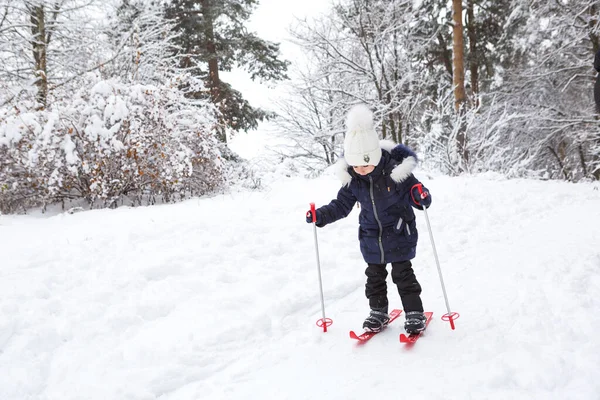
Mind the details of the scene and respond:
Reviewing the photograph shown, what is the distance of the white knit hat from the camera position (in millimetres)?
3029

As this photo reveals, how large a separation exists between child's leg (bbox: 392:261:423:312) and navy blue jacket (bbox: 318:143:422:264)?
8 cm

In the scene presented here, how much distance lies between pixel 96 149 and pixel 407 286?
525cm

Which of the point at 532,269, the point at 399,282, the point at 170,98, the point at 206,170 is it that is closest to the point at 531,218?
the point at 532,269

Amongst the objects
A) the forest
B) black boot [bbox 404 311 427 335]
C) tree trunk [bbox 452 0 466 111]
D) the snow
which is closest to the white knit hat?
black boot [bbox 404 311 427 335]

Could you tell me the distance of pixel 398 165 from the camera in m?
3.08

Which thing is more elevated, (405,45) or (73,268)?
(405,45)

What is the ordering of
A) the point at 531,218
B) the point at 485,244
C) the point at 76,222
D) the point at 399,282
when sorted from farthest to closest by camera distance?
the point at 531,218, the point at 76,222, the point at 485,244, the point at 399,282

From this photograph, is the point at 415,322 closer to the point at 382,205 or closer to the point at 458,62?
the point at 382,205

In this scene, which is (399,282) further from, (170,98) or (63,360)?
(170,98)

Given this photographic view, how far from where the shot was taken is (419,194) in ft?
9.68

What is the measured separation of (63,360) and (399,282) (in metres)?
2.47

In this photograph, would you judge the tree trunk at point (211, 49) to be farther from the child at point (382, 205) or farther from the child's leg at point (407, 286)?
the child's leg at point (407, 286)

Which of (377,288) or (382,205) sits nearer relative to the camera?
(382,205)

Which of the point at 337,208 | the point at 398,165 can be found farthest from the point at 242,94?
the point at 398,165
